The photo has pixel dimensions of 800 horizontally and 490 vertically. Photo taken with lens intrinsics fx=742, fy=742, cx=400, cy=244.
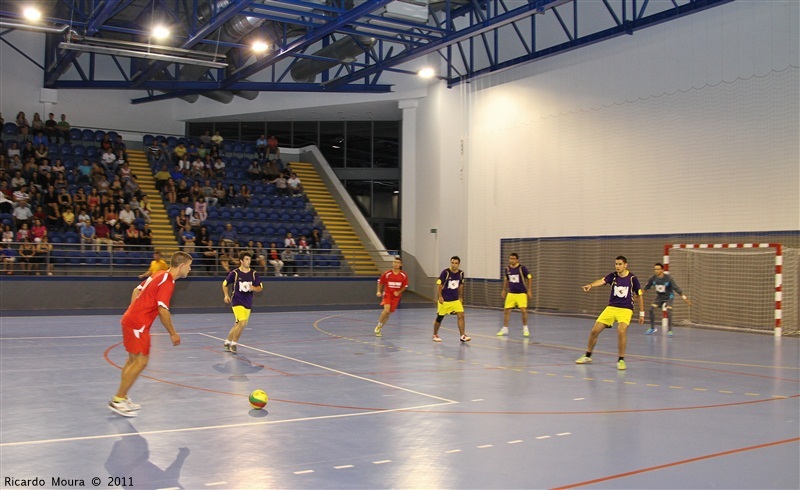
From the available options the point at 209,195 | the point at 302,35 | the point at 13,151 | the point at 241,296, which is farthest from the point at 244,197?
the point at 241,296

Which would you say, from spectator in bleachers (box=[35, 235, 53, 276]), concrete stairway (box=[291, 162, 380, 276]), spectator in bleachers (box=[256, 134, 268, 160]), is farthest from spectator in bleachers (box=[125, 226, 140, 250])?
spectator in bleachers (box=[256, 134, 268, 160])

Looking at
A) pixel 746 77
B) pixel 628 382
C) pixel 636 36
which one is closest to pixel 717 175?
pixel 746 77

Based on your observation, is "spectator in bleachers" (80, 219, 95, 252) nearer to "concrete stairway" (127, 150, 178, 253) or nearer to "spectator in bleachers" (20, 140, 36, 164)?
"concrete stairway" (127, 150, 178, 253)

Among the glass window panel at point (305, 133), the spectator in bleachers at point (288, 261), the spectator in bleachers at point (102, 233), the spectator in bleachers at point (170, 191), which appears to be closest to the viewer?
the spectator in bleachers at point (102, 233)

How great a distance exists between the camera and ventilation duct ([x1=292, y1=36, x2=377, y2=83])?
27.6 meters

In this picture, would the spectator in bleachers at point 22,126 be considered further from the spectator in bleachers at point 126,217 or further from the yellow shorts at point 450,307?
the yellow shorts at point 450,307

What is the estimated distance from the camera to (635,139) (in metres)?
23.6

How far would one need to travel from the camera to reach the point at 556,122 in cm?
2650

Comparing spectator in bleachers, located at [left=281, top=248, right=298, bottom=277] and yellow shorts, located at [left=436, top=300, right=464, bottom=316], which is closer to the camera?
yellow shorts, located at [left=436, top=300, right=464, bottom=316]

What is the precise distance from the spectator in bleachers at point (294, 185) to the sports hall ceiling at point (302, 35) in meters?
4.43

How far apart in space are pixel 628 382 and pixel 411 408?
159 inches

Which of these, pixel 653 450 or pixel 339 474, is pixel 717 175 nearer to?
pixel 653 450

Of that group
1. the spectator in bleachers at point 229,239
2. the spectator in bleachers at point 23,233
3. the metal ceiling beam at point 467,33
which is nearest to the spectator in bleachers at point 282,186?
the spectator in bleachers at point 229,239

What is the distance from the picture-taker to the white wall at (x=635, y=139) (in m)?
20.0
